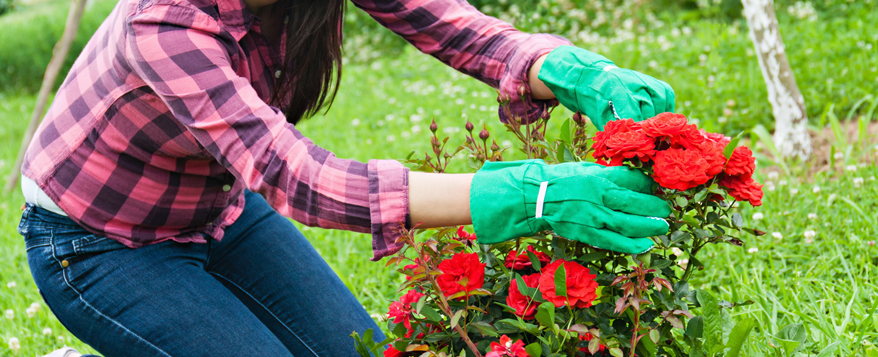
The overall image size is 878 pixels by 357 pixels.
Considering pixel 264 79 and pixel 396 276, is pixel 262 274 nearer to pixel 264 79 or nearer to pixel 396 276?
pixel 264 79

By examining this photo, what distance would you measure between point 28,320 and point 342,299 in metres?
1.47

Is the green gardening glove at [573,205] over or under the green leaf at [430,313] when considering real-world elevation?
over

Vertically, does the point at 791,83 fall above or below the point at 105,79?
below

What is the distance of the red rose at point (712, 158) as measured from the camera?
0.99 meters

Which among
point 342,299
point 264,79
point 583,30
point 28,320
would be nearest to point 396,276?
point 342,299

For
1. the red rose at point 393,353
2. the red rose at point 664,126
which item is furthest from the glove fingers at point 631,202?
the red rose at point 393,353

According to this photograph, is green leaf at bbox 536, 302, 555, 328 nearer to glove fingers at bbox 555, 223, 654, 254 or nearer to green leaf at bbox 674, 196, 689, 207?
glove fingers at bbox 555, 223, 654, 254

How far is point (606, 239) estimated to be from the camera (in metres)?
1.02

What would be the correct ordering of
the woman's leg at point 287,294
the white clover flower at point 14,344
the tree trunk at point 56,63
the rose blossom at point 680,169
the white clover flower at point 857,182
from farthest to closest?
the tree trunk at point 56,63
the white clover flower at point 857,182
the white clover flower at point 14,344
the woman's leg at point 287,294
the rose blossom at point 680,169

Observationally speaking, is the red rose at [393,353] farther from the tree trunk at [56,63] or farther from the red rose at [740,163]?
the tree trunk at [56,63]

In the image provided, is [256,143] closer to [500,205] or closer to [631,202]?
[500,205]

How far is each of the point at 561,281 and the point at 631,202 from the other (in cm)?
17

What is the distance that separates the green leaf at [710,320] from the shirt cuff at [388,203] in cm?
58

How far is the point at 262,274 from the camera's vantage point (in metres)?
1.76
